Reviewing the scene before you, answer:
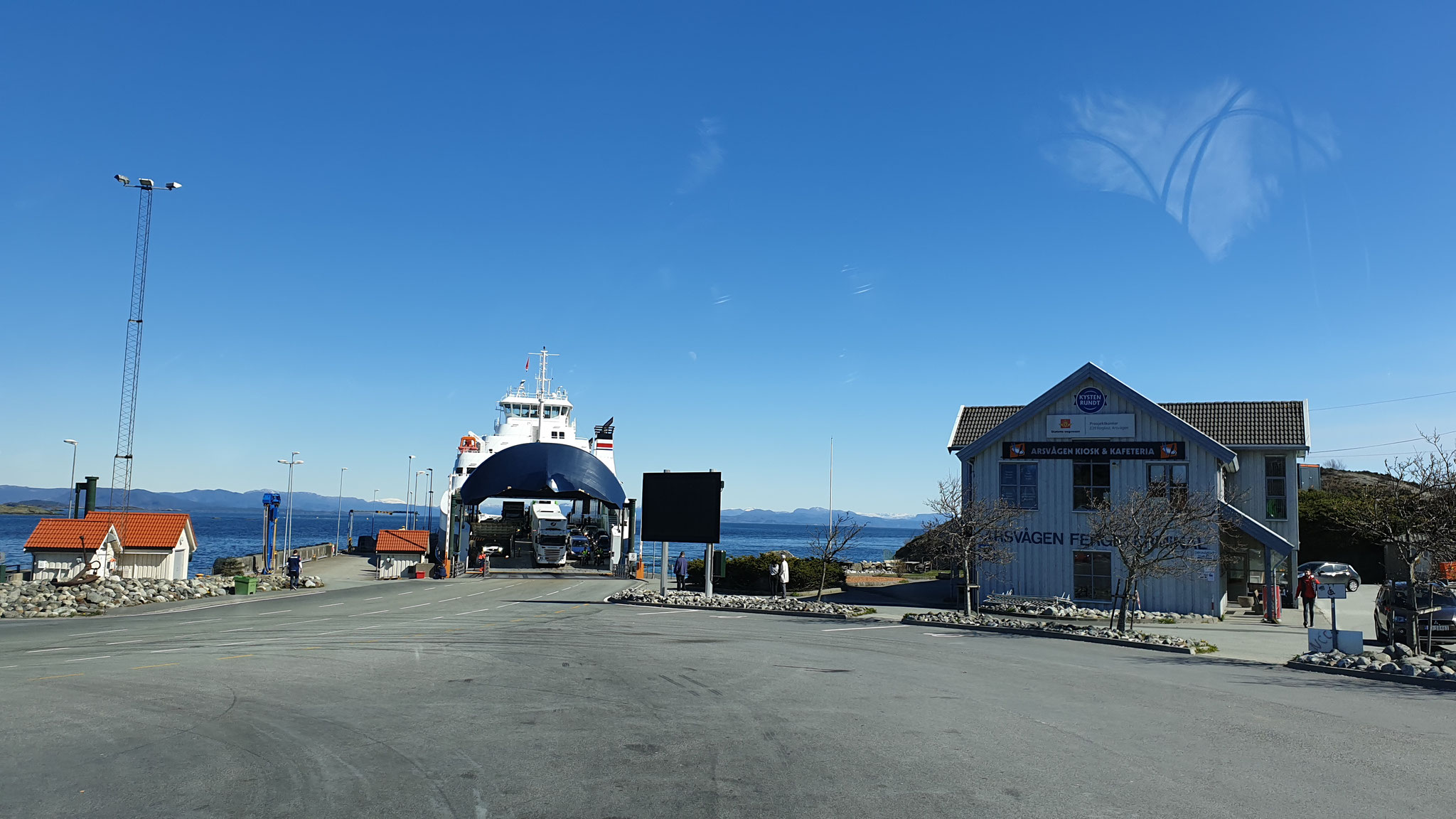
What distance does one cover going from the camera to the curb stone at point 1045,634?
19172 mm

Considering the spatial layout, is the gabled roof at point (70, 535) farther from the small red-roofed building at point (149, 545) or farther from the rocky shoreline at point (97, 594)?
the rocky shoreline at point (97, 594)

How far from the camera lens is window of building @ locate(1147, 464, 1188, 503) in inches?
1046

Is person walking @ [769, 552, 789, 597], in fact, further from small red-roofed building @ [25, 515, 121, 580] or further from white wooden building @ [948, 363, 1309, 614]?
small red-roofed building @ [25, 515, 121, 580]

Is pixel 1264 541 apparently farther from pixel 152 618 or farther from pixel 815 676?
pixel 152 618

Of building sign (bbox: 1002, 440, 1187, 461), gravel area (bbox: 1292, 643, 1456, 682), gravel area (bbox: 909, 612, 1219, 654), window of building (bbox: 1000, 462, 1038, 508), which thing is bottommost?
gravel area (bbox: 909, 612, 1219, 654)

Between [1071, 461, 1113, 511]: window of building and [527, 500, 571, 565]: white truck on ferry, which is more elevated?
[1071, 461, 1113, 511]: window of building

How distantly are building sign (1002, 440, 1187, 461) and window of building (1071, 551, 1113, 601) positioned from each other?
9.67 ft

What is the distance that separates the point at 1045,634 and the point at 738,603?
9.15 m

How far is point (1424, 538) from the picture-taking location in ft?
56.9

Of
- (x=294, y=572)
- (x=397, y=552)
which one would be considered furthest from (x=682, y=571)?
(x=397, y=552)

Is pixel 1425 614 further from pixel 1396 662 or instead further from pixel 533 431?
pixel 533 431

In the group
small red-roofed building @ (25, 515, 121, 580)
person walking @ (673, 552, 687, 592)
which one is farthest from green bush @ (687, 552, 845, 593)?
small red-roofed building @ (25, 515, 121, 580)

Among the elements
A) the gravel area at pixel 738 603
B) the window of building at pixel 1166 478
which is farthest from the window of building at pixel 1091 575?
the gravel area at pixel 738 603

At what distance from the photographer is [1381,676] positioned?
50.3 ft
